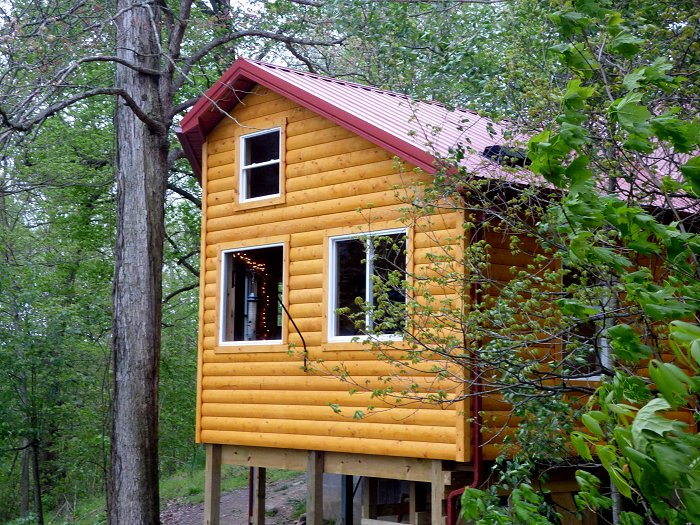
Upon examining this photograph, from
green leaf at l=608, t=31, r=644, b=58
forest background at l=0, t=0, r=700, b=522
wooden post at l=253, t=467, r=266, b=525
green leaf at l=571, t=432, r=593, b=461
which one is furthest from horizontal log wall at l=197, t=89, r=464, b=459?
green leaf at l=571, t=432, r=593, b=461

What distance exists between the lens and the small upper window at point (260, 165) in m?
12.5

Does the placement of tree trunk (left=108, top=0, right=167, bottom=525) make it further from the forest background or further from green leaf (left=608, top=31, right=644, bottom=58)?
green leaf (left=608, top=31, right=644, bottom=58)

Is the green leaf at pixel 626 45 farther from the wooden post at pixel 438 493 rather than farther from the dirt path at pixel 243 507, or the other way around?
the dirt path at pixel 243 507

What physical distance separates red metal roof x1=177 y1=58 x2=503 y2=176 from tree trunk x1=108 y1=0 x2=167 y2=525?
93 cm

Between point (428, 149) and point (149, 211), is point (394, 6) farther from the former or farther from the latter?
point (428, 149)

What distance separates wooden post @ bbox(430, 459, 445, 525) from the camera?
32.0 ft

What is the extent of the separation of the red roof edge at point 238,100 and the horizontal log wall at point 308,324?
22 centimetres

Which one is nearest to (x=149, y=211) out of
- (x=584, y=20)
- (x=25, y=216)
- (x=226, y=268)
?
(x=226, y=268)

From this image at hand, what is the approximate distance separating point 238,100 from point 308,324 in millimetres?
3402

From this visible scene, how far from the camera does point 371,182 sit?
35.8ft

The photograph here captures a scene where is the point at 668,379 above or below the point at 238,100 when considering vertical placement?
below

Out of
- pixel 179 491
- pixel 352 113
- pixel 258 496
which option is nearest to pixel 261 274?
pixel 352 113

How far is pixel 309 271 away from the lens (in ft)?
37.8

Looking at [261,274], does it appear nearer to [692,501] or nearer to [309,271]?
[309,271]
